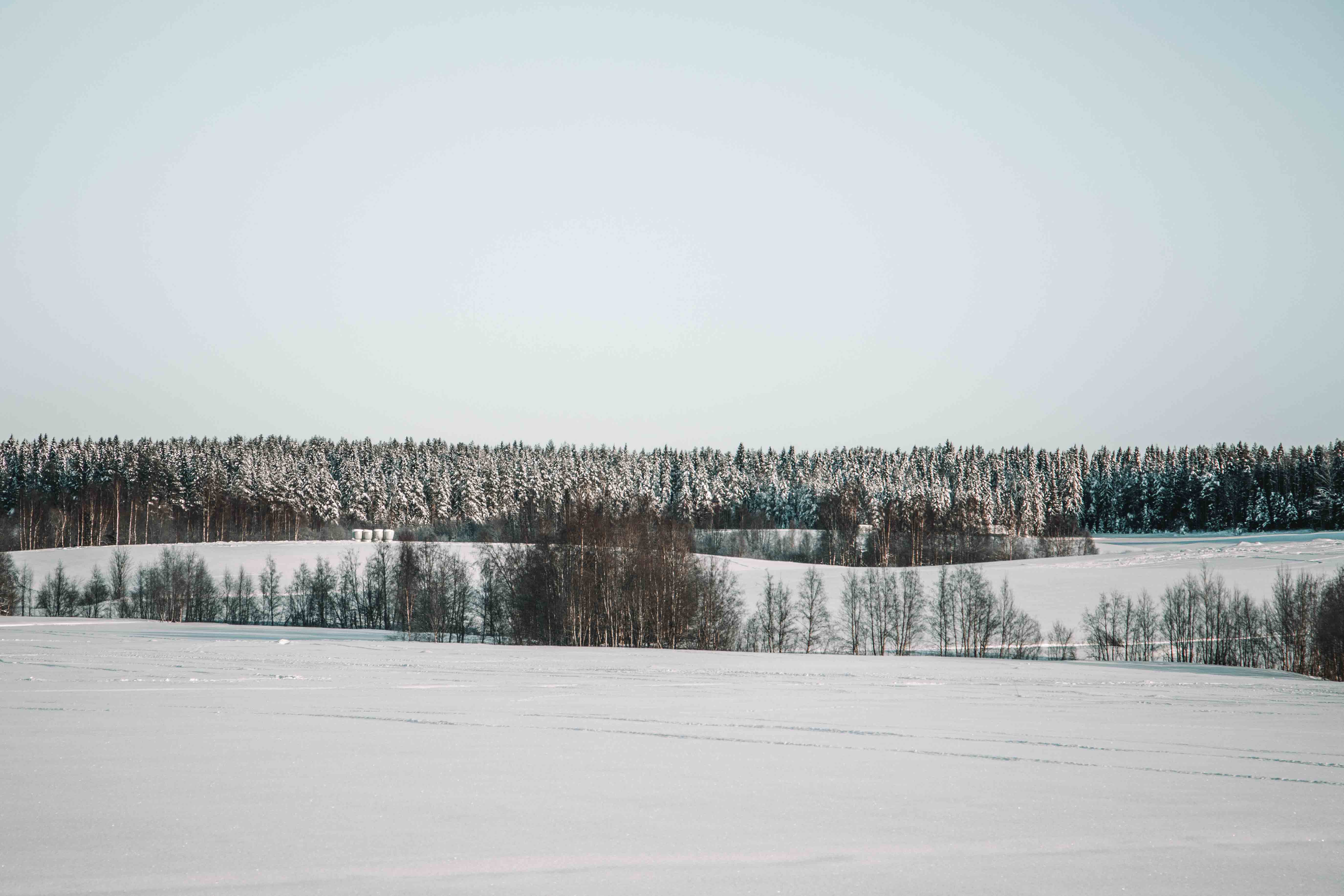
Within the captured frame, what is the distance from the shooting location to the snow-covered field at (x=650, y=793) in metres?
5.66

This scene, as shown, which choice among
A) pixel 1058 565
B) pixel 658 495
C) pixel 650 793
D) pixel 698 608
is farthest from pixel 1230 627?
pixel 658 495

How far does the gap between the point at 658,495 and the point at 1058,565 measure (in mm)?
64320

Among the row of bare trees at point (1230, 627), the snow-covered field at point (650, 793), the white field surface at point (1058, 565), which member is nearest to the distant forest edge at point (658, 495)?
the white field surface at point (1058, 565)

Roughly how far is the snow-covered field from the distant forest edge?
5803 cm

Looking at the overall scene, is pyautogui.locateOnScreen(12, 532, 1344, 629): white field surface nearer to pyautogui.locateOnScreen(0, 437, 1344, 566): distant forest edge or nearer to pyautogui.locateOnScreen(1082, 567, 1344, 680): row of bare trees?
pyautogui.locateOnScreen(1082, 567, 1344, 680): row of bare trees

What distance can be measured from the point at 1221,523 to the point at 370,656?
5328 inches

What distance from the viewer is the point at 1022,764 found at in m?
9.55

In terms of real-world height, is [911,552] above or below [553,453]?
below

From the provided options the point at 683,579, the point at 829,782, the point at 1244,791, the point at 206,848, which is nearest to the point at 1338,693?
the point at 1244,791

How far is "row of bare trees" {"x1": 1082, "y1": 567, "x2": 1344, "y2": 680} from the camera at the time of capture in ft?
157

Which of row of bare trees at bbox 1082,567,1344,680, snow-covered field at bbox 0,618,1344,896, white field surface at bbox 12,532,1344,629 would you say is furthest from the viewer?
white field surface at bbox 12,532,1344,629

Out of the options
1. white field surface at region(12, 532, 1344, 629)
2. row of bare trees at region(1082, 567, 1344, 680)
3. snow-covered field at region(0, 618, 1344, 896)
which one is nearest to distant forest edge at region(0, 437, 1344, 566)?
white field surface at region(12, 532, 1344, 629)

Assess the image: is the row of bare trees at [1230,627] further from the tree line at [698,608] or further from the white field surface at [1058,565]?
the white field surface at [1058,565]

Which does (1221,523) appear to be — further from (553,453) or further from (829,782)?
(829,782)
